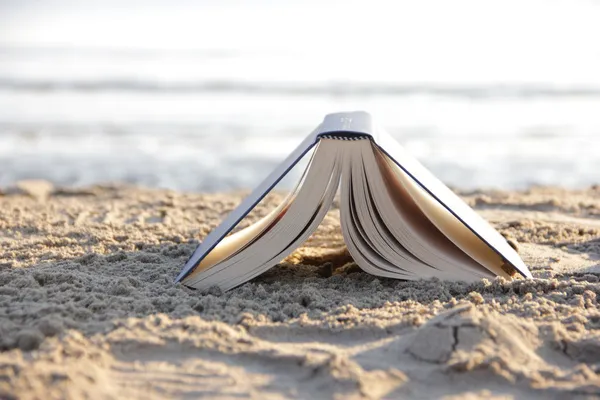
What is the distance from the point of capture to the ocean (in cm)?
858

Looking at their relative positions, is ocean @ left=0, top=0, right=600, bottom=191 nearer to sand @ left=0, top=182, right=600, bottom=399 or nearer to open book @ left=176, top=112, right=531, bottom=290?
sand @ left=0, top=182, right=600, bottom=399

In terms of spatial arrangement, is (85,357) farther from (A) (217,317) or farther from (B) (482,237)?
(B) (482,237)

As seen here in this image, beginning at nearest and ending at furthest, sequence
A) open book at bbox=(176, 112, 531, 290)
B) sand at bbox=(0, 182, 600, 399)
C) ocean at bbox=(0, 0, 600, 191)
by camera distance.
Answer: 1. sand at bbox=(0, 182, 600, 399)
2. open book at bbox=(176, 112, 531, 290)
3. ocean at bbox=(0, 0, 600, 191)

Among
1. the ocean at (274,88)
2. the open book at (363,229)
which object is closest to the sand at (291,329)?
the open book at (363,229)

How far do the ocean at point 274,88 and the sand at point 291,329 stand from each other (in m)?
3.30

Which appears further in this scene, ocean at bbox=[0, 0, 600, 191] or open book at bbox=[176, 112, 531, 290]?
ocean at bbox=[0, 0, 600, 191]

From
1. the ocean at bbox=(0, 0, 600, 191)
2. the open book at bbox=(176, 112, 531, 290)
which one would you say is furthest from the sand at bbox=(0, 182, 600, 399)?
the ocean at bbox=(0, 0, 600, 191)

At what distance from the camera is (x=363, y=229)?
3680mm

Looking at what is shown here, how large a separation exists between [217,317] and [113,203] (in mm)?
3293

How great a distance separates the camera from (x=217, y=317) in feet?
10.3

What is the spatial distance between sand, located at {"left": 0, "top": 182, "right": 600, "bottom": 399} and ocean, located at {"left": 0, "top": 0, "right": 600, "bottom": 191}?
3.30 meters

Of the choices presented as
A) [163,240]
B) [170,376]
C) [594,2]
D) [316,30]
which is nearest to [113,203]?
[163,240]

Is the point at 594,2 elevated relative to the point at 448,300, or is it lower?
elevated

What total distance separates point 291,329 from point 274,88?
1255 cm
